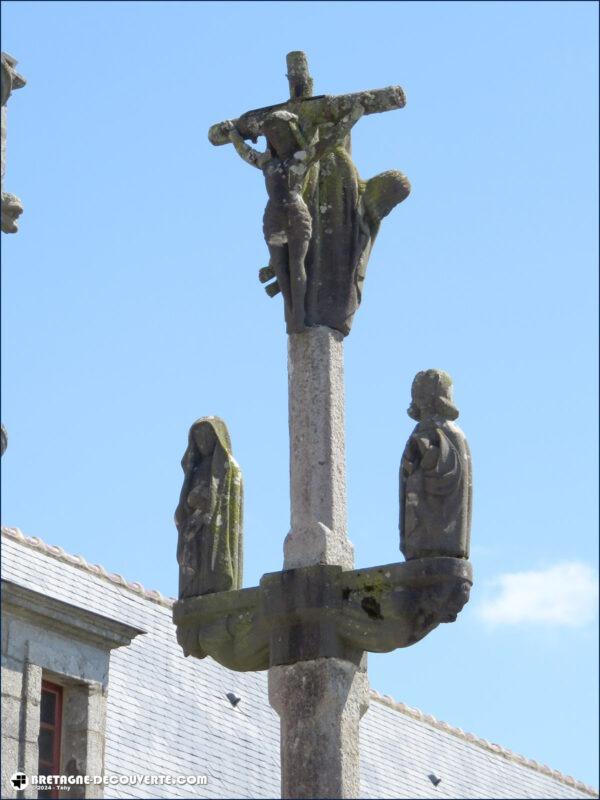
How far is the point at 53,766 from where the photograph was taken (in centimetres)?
1980

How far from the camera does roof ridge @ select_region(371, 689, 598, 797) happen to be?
29344 mm

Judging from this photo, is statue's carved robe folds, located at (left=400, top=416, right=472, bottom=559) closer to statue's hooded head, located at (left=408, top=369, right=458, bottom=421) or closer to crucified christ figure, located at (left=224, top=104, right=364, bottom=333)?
statue's hooded head, located at (left=408, top=369, right=458, bottom=421)

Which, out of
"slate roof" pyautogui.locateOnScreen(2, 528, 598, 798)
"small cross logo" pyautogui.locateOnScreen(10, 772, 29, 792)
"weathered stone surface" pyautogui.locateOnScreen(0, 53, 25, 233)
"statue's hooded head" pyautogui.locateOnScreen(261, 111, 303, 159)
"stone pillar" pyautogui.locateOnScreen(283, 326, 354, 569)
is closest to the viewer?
"weathered stone surface" pyautogui.locateOnScreen(0, 53, 25, 233)

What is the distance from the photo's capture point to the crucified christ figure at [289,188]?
14125mm

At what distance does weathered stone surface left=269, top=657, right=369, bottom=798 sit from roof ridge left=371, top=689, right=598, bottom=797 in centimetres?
1569

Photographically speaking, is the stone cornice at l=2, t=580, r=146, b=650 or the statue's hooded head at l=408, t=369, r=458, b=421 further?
the stone cornice at l=2, t=580, r=146, b=650

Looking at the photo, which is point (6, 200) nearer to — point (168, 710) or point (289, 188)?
point (289, 188)

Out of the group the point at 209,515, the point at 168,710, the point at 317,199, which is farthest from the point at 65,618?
the point at 317,199

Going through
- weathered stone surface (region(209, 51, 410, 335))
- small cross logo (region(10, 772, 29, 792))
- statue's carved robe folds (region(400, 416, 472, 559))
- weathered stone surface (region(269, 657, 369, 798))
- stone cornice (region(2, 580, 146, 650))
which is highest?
weathered stone surface (region(209, 51, 410, 335))

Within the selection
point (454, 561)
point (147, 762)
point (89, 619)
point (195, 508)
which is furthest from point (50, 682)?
point (454, 561)

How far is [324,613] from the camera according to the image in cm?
1302

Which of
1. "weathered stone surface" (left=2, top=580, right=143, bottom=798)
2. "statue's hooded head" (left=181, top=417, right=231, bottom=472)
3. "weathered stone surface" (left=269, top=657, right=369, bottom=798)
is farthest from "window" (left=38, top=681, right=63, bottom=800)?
"weathered stone surface" (left=269, top=657, right=369, bottom=798)

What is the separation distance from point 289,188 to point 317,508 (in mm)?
2058

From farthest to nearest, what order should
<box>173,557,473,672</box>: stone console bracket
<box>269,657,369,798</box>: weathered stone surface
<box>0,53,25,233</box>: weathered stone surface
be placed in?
<box>173,557,473,672</box>: stone console bracket → <box>269,657,369,798</box>: weathered stone surface → <box>0,53,25,233</box>: weathered stone surface
